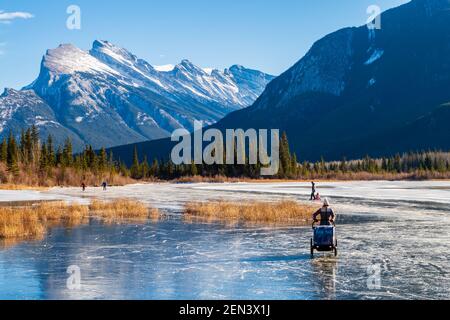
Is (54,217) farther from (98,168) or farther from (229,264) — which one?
(98,168)


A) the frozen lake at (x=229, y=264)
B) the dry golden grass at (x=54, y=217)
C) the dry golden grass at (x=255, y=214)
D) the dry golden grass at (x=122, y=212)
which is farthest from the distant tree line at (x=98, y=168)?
the frozen lake at (x=229, y=264)

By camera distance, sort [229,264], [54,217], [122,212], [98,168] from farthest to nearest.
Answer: [98,168]
[122,212]
[54,217]
[229,264]

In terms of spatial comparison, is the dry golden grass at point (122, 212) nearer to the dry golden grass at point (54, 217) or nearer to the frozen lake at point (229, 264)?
the dry golden grass at point (54, 217)

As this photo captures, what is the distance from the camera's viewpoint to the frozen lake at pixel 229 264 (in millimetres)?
16625

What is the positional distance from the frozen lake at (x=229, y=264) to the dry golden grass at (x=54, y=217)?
1.76 metres

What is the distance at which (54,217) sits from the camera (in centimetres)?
3975

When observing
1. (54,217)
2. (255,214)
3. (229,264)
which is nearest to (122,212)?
(54,217)

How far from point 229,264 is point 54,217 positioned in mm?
21843

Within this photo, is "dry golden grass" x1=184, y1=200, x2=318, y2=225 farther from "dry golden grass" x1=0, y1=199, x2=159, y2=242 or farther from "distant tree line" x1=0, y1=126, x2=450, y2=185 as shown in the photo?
"distant tree line" x1=0, y1=126, x2=450, y2=185

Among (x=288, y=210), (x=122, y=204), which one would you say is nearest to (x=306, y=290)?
(x=288, y=210)

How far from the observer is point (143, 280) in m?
18.2

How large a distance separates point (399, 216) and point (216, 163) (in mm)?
126367

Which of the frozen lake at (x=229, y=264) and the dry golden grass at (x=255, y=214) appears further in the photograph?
the dry golden grass at (x=255, y=214)
